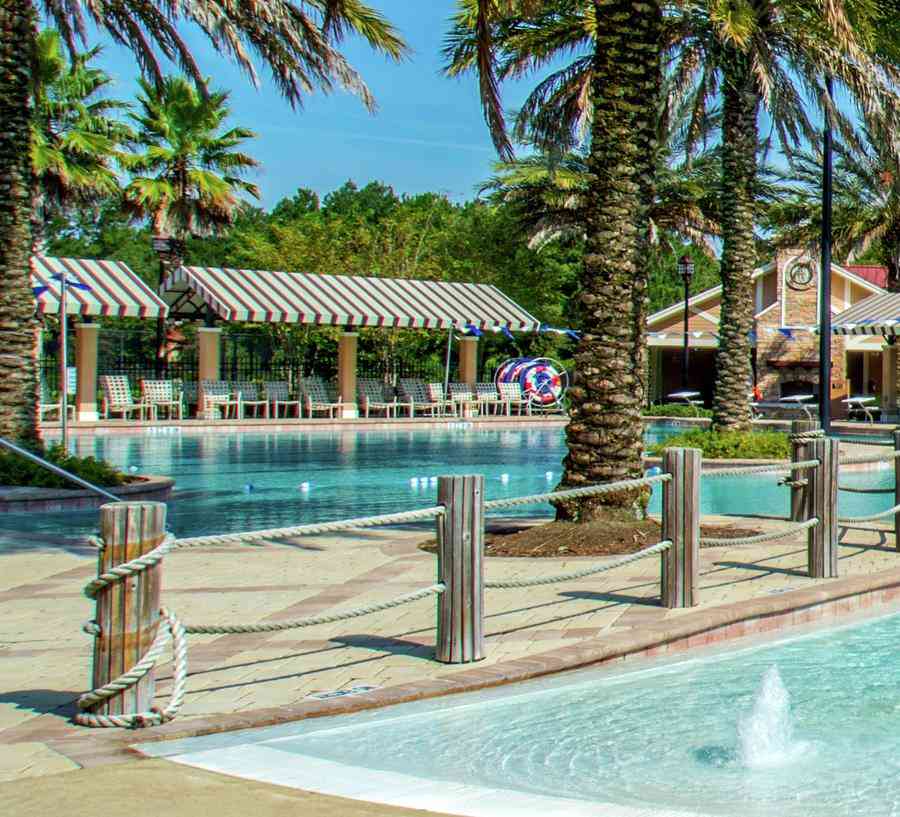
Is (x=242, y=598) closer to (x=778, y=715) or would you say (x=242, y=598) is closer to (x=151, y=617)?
(x=151, y=617)

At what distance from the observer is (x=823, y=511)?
8781mm

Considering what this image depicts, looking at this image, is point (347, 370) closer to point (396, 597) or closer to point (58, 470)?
point (58, 470)

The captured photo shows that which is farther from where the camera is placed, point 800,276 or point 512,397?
point 800,276

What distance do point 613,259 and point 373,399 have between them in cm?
2597

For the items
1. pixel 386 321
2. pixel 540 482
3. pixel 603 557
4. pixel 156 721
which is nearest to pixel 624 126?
pixel 603 557

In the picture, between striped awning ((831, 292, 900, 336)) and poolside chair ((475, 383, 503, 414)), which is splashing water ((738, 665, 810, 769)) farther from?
poolside chair ((475, 383, 503, 414))

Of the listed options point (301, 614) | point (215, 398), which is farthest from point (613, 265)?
point (215, 398)

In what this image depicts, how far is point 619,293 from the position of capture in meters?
10.1

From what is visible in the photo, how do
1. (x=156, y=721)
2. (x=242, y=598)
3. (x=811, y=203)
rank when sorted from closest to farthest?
(x=156, y=721) → (x=242, y=598) → (x=811, y=203)

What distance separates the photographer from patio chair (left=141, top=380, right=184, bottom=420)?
3145 cm

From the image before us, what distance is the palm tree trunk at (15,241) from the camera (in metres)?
14.6

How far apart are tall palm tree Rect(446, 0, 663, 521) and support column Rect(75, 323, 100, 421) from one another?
22.4 metres

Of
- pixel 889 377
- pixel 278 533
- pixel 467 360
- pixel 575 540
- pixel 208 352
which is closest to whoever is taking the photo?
pixel 278 533

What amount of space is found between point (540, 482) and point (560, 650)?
12.0 m
